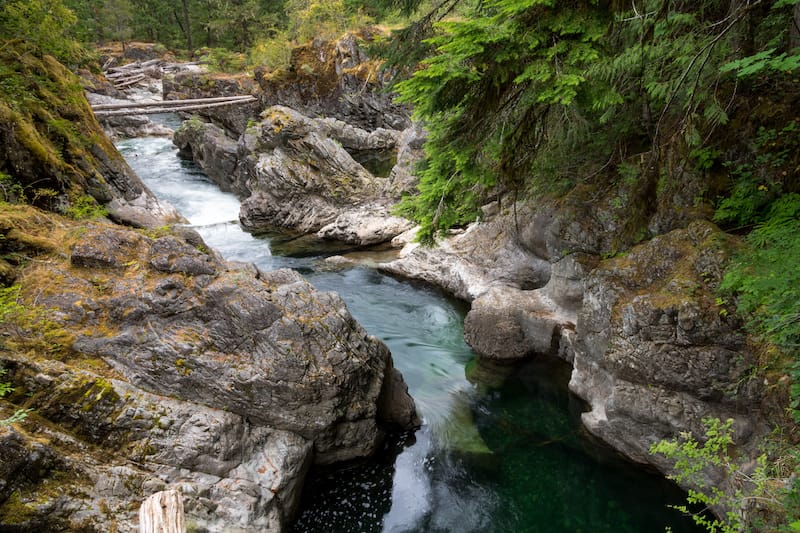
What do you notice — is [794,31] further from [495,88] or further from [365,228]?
[365,228]

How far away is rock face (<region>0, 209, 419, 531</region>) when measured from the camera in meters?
4.35

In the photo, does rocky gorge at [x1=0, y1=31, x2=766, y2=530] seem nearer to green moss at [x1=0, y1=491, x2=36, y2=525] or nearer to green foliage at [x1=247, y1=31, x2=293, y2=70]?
green moss at [x1=0, y1=491, x2=36, y2=525]

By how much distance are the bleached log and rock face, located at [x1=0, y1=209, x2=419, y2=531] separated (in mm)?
788

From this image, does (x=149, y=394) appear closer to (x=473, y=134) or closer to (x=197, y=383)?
(x=197, y=383)

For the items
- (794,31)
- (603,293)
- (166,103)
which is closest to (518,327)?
(603,293)

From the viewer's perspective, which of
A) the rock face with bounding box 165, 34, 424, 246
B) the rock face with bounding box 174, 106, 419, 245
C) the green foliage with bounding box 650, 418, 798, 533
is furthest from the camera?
the rock face with bounding box 165, 34, 424, 246

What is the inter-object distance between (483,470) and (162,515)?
4.81 metres

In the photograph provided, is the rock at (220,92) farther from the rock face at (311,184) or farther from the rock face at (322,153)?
the rock face at (311,184)

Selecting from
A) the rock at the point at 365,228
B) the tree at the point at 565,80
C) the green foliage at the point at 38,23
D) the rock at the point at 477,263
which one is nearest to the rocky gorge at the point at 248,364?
the rock at the point at 477,263

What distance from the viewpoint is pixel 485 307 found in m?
9.61

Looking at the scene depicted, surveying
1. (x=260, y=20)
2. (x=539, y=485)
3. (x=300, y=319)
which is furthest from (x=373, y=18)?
(x=539, y=485)

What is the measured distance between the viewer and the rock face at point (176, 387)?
435 cm

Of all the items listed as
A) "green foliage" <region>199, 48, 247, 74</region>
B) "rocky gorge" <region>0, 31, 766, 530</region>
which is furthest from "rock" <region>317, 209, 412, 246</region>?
"green foliage" <region>199, 48, 247, 74</region>

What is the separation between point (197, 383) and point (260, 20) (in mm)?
37046
